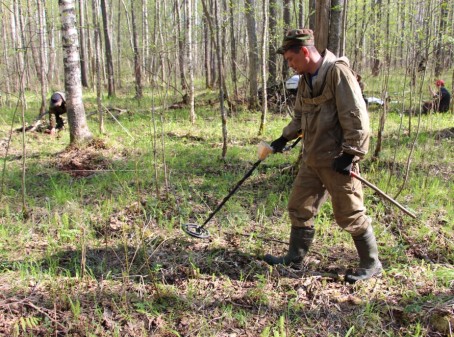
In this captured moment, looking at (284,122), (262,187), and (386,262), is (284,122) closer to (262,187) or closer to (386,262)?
(262,187)

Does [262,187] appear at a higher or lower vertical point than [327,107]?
lower

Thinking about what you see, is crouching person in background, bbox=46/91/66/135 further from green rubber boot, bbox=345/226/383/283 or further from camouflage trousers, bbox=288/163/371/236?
green rubber boot, bbox=345/226/383/283

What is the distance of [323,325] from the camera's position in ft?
9.48

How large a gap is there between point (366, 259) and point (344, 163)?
3.33 ft

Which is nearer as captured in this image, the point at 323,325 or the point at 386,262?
the point at 323,325

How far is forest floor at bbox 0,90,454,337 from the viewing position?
2877 mm

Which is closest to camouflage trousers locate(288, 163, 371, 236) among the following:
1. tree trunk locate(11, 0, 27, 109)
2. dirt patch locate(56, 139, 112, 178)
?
tree trunk locate(11, 0, 27, 109)

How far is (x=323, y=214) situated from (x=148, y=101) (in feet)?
39.5

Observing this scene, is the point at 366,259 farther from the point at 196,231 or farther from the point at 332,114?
the point at 196,231

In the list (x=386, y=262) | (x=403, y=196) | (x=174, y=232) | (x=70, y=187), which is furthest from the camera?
(x=70, y=187)

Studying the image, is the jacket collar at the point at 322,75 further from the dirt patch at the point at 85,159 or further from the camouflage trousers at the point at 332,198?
the dirt patch at the point at 85,159

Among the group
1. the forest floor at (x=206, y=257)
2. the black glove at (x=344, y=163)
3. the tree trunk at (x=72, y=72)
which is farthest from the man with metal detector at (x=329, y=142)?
the tree trunk at (x=72, y=72)

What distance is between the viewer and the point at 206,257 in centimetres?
378

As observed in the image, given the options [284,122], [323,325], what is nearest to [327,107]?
[323,325]
